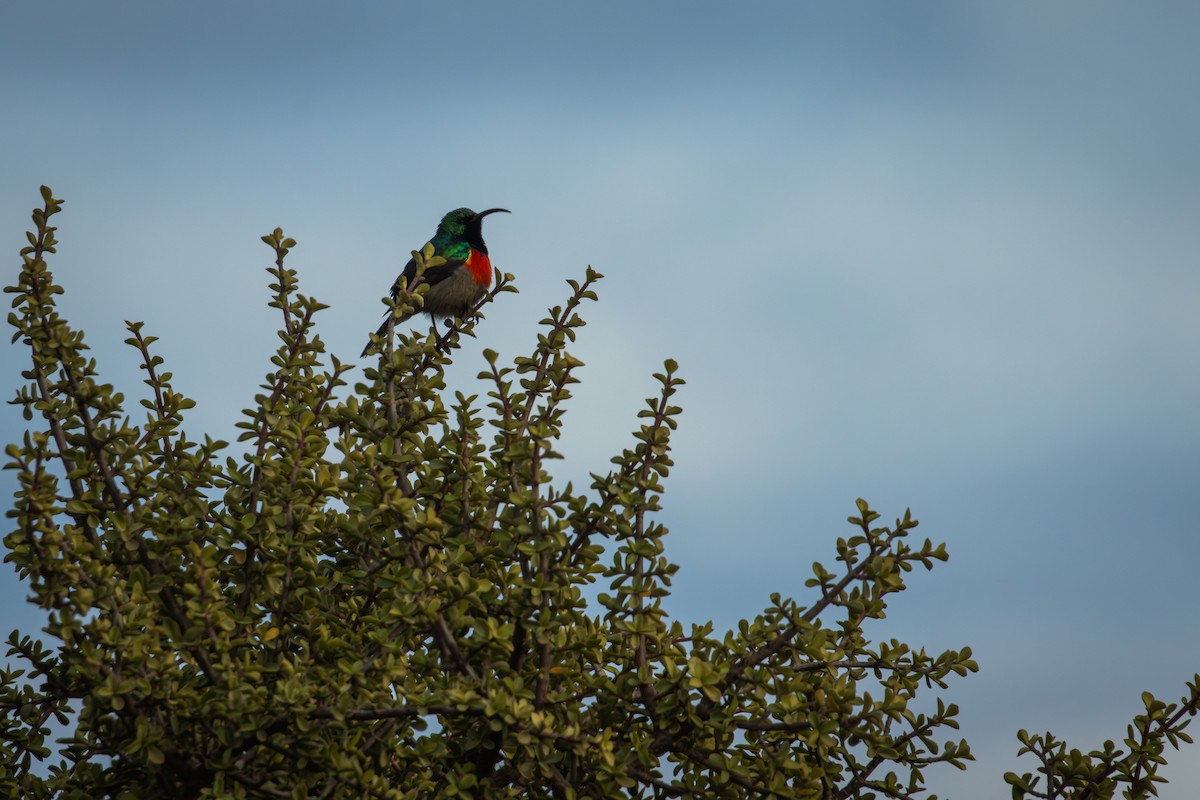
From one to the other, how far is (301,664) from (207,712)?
1.41 ft

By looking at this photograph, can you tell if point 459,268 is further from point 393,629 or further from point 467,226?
point 393,629

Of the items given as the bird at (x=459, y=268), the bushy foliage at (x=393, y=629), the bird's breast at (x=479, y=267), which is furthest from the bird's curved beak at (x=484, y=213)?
the bushy foliage at (x=393, y=629)

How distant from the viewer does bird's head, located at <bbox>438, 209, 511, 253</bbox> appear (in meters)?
13.7

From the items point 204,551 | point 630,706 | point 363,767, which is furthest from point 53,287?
point 630,706

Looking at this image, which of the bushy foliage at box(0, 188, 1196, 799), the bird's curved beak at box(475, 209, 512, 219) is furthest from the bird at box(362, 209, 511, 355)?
the bushy foliage at box(0, 188, 1196, 799)

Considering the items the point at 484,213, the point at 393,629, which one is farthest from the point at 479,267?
the point at 393,629

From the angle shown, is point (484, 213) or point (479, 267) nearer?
point (479, 267)

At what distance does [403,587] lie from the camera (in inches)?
190

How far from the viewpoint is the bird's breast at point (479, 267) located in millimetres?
13031

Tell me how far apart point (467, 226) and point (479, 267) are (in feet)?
3.01

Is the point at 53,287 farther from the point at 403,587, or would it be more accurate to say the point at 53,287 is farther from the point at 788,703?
the point at 788,703

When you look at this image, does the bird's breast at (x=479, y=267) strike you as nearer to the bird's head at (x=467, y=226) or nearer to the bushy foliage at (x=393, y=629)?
the bird's head at (x=467, y=226)

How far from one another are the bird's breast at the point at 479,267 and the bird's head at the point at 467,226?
1.08ft

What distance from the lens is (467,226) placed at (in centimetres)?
1377
